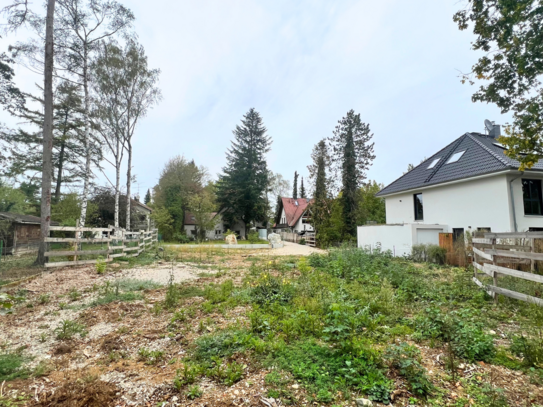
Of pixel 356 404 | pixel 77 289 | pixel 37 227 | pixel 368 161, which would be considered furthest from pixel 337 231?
pixel 37 227

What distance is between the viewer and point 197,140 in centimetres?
2411

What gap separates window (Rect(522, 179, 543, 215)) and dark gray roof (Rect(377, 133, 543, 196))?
0.74 metres

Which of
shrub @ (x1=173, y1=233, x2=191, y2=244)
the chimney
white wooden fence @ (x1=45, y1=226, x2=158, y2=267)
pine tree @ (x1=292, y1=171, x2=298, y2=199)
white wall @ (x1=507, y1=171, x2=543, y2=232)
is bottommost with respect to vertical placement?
shrub @ (x1=173, y1=233, x2=191, y2=244)

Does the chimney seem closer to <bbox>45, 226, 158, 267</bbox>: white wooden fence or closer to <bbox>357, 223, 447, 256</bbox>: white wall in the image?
<bbox>357, 223, 447, 256</bbox>: white wall

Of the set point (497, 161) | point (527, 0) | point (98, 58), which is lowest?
point (497, 161)

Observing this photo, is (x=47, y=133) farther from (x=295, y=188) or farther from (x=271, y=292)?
(x=295, y=188)

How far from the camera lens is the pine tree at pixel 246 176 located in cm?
3316

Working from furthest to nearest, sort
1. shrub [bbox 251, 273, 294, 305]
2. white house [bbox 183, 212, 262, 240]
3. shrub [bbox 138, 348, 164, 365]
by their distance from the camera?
white house [bbox 183, 212, 262, 240]
shrub [bbox 251, 273, 294, 305]
shrub [bbox 138, 348, 164, 365]

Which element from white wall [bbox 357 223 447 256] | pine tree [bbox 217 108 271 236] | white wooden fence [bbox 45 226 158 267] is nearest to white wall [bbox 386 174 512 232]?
white wall [bbox 357 223 447 256]

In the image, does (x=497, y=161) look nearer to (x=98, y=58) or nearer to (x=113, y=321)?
(x=113, y=321)

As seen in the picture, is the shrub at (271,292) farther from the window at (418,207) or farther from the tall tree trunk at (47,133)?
the window at (418,207)

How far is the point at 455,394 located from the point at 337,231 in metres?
20.1

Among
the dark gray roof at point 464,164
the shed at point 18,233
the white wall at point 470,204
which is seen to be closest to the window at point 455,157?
the dark gray roof at point 464,164

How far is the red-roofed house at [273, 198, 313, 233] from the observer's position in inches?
1422
